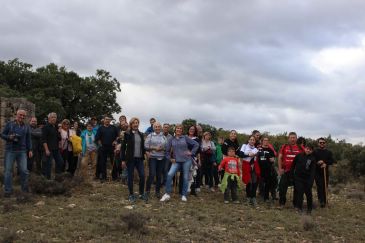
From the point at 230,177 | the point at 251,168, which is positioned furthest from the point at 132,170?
the point at 251,168

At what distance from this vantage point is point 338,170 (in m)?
20.7

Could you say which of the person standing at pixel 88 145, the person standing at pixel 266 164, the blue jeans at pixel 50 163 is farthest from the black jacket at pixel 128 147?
the person standing at pixel 266 164

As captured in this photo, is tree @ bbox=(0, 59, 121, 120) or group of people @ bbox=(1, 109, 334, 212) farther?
tree @ bbox=(0, 59, 121, 120)

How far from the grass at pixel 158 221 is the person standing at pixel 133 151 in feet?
1.81

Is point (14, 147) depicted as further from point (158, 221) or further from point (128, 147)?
point (158, 221)

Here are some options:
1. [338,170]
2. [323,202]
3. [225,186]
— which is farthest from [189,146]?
[338,170]

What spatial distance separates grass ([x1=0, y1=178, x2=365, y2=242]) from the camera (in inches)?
296

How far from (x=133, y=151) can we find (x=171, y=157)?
1.35m

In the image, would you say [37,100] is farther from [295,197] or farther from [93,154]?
[295,197]

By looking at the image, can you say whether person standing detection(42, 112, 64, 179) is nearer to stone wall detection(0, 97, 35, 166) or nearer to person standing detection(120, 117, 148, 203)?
person standing detection(120, 117, 148, 203)

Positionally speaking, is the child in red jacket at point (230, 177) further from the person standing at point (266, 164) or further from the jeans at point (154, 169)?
the jeans at point (154, 169)

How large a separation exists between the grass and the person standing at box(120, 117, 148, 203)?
553 millimetres

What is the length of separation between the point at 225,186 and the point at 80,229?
4.50 m

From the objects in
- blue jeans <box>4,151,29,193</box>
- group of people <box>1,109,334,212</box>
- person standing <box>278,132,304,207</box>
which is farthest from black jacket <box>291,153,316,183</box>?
blue jeans <box>4,151,29,193</box>
